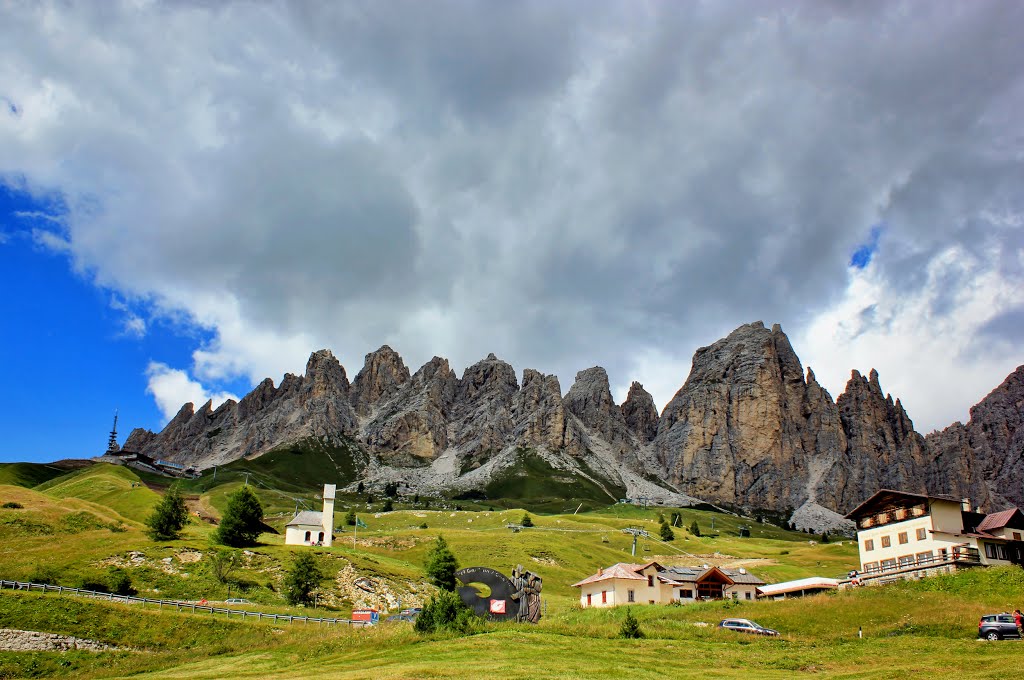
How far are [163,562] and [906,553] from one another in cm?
6403

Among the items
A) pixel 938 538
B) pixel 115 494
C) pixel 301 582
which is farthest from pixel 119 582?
pixel 115 494

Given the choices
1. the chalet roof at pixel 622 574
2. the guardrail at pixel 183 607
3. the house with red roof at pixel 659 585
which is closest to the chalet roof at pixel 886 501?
the house with red roof at pixel 659 585

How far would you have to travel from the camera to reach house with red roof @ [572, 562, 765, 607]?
61562 millimetres

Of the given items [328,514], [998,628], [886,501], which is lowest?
[998,628]

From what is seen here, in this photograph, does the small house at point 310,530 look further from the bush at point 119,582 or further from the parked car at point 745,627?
the parked car at point 745,627

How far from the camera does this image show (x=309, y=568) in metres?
63.9

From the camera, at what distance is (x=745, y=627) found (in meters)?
41.4

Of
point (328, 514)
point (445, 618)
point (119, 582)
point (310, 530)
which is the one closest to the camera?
point (445, 618)

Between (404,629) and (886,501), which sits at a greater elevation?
(886,501)

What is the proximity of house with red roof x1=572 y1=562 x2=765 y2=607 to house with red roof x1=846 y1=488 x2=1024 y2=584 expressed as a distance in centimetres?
1071

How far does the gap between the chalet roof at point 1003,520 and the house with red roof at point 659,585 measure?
1970cm

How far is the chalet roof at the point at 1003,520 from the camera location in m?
59.7

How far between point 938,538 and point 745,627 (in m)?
27.4

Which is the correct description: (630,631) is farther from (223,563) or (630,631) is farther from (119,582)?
(223,563)
